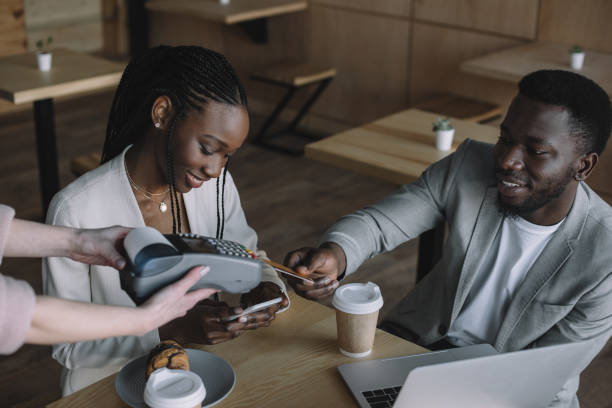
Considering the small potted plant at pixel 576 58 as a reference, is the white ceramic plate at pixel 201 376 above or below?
below

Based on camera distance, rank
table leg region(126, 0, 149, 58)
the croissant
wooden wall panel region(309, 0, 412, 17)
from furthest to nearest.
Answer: table leg region(126, 0, 149, 58) < wooden wall panel region(309, 0, 412, 17) < the croissant

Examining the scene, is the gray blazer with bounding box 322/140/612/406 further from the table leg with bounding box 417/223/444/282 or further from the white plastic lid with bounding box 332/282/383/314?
the table leg with bounding box 417/223/444/282

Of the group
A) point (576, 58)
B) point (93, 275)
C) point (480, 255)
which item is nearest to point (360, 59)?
point (576, 58)

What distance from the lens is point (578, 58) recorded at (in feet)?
11.0

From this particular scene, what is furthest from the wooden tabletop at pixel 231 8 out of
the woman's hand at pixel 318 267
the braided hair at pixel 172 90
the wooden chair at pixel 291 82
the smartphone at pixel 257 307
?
the smartphone at pixel 257 307

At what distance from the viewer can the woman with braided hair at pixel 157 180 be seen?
151 centimetres

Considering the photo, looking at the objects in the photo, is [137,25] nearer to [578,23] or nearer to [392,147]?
[578,23]

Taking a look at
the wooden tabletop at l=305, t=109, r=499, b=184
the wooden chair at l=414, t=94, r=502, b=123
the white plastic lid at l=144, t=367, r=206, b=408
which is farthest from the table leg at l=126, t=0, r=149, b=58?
the white plastic lid at l=144, t=367, r=206, b=408

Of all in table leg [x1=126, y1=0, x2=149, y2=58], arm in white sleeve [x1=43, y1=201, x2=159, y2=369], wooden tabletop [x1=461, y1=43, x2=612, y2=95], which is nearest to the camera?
arm in white sleeve [x1=43, y1=201, x2=159, y2=369]

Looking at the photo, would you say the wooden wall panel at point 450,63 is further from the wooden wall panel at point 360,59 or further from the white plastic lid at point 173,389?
the white plastic lid at point 173,389

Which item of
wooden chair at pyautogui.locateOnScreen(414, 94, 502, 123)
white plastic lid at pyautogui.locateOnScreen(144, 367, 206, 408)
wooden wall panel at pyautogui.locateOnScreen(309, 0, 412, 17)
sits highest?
wooden wall panel at pyautogui.locateOnScreen(309, 0, 412, 17)

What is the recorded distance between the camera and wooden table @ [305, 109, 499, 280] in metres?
2.50

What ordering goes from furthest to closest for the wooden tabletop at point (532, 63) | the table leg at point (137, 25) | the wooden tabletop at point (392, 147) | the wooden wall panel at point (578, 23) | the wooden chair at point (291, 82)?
the table leg at point (137, 25), the wooden chair at point (291, 82), the wooden wall panel at point (578, 23), the wooden tabletop at point (532, 63), the wooden tabletop at point (392, 147)

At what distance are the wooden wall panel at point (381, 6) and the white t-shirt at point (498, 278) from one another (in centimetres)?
295
